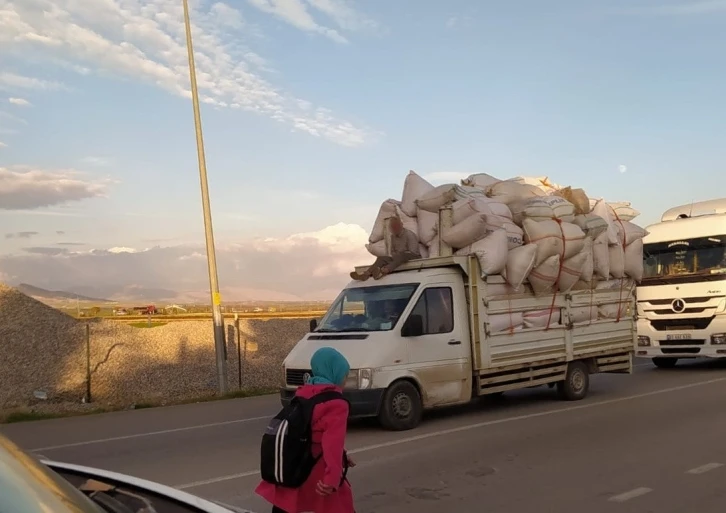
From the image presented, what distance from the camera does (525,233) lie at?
39.5 feet

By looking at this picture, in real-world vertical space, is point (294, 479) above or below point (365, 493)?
above

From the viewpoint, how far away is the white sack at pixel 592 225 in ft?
42.6

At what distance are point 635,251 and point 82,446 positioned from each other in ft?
33.3

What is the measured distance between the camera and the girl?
3.87 meters

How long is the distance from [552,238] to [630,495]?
227 inches

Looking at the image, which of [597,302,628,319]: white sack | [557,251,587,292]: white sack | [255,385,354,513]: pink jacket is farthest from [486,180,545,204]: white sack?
[255,385,354,513]: pink jacket

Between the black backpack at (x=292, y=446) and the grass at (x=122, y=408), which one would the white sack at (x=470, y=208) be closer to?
the grass at (x=122, y=408)

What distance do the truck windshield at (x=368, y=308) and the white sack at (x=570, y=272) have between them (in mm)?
2867

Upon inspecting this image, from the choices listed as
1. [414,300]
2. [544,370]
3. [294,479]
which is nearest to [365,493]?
[294,479]

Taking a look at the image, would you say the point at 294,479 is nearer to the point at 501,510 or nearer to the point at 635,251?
the point at 501,510

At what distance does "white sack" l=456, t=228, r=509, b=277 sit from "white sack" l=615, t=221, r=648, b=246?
3.87m

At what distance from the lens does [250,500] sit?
271 inches

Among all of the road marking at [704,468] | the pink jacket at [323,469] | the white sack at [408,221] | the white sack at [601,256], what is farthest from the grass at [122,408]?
the pink jacket at [323,469]

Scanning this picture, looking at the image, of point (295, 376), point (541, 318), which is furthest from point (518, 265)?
point (295, 376)
